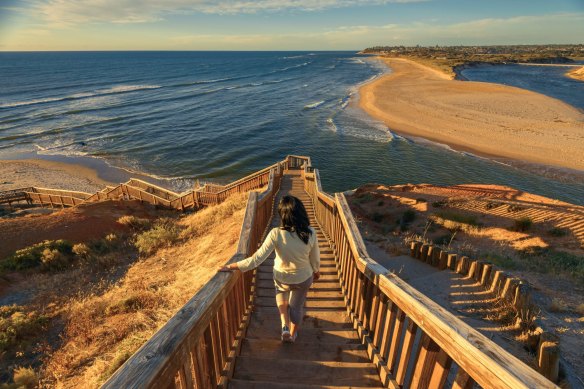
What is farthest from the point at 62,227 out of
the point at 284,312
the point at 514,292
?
the point at 514,292

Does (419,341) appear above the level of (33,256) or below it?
above

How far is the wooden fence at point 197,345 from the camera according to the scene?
1786 mm

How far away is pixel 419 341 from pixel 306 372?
48.0 inches

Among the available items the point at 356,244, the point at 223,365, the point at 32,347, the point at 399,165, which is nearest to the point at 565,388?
the point at 356,244

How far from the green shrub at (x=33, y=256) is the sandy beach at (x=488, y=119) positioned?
28452 millimetres

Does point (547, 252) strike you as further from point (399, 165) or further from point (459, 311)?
point (399, 165)

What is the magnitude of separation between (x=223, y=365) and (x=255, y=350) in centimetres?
55

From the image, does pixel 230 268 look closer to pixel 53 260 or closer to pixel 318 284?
pixel 318 284

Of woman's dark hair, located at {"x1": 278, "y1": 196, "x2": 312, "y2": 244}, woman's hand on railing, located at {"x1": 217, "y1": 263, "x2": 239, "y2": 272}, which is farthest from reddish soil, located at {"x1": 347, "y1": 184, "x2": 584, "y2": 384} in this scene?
woman's hand on railing, located at {"x1": 217, "y1": 263, "x2": 239, "y2": 272}

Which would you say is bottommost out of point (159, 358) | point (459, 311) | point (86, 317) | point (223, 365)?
point (86, 317)

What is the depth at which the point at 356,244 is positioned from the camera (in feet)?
13.1

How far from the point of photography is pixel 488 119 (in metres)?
34.8

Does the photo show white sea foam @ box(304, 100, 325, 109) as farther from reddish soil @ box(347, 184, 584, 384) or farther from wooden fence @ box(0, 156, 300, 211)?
wooden fence @ box(0, 156, 300, 211)

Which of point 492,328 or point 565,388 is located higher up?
point 565,388
